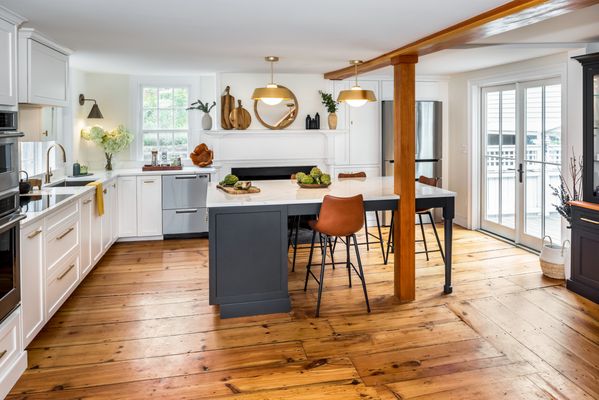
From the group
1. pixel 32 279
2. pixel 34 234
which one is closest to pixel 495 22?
pixel 34 234

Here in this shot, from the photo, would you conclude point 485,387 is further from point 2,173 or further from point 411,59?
point 2,173

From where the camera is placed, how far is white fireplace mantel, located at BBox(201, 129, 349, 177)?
21.6 feet

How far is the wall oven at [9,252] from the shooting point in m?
2.62

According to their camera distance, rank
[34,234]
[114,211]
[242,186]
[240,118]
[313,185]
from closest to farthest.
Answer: [34,234]
[242,186]
[313,185]
[114,211]
[240,118]

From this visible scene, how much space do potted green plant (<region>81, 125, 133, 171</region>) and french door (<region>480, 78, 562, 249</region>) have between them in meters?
4.94

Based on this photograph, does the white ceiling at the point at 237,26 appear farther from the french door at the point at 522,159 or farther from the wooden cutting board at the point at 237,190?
the french door at the point at 522,159

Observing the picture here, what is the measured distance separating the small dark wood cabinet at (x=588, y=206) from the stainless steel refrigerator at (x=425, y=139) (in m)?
2.90

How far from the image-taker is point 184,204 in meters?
6.37

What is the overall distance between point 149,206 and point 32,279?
3171 mm

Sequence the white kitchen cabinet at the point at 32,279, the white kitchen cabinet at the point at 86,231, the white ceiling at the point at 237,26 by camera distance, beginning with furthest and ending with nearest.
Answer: the white kitchen cabinet at the point at 86,231 < the white kitchen cabinet at the point at 32,279 < the white ceiling at the point at 237,26

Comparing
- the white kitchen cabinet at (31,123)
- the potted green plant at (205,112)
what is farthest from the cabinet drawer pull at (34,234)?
the potted green plant at (205,112)

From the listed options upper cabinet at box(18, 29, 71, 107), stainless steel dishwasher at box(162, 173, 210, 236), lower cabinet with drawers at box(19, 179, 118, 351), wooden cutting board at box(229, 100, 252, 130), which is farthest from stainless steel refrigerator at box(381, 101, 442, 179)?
upper cabinet at box(18, 29, 71, 107)

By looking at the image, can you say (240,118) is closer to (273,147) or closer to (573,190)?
(273,147)

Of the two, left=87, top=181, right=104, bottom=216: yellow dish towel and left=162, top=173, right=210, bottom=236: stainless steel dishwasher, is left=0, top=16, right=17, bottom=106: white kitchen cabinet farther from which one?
left=162, top=173, right=210, bottom=236: stainless steel dishwasher
